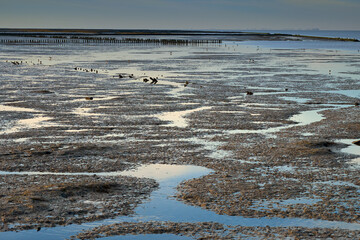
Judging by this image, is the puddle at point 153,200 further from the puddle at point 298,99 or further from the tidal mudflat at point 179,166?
the puddle at point 298,99

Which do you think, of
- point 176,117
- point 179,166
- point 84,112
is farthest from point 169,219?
point 84,112

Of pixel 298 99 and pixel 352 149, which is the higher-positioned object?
pixel 352 149

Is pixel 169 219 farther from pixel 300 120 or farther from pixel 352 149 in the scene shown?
pixel 300 120

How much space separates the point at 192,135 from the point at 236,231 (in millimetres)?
8342

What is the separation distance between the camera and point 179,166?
44.8 feet

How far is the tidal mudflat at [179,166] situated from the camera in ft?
31.6

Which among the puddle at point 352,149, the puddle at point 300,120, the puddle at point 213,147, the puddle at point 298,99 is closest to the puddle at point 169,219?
the puddle at point 213,147

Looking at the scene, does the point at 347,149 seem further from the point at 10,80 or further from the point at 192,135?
the point at 10,80

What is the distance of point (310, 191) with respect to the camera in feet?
37.4

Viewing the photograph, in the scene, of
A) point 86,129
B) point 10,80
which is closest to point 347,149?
point 86,129

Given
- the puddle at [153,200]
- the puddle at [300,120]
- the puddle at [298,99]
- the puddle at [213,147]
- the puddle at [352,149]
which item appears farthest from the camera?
the puddle at [298,99]

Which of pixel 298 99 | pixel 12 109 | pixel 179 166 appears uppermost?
pixel 179 166

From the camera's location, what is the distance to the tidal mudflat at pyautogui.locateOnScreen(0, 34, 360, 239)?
31.6ft

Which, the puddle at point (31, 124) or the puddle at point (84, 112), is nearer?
the puddle at point (31, 124)
